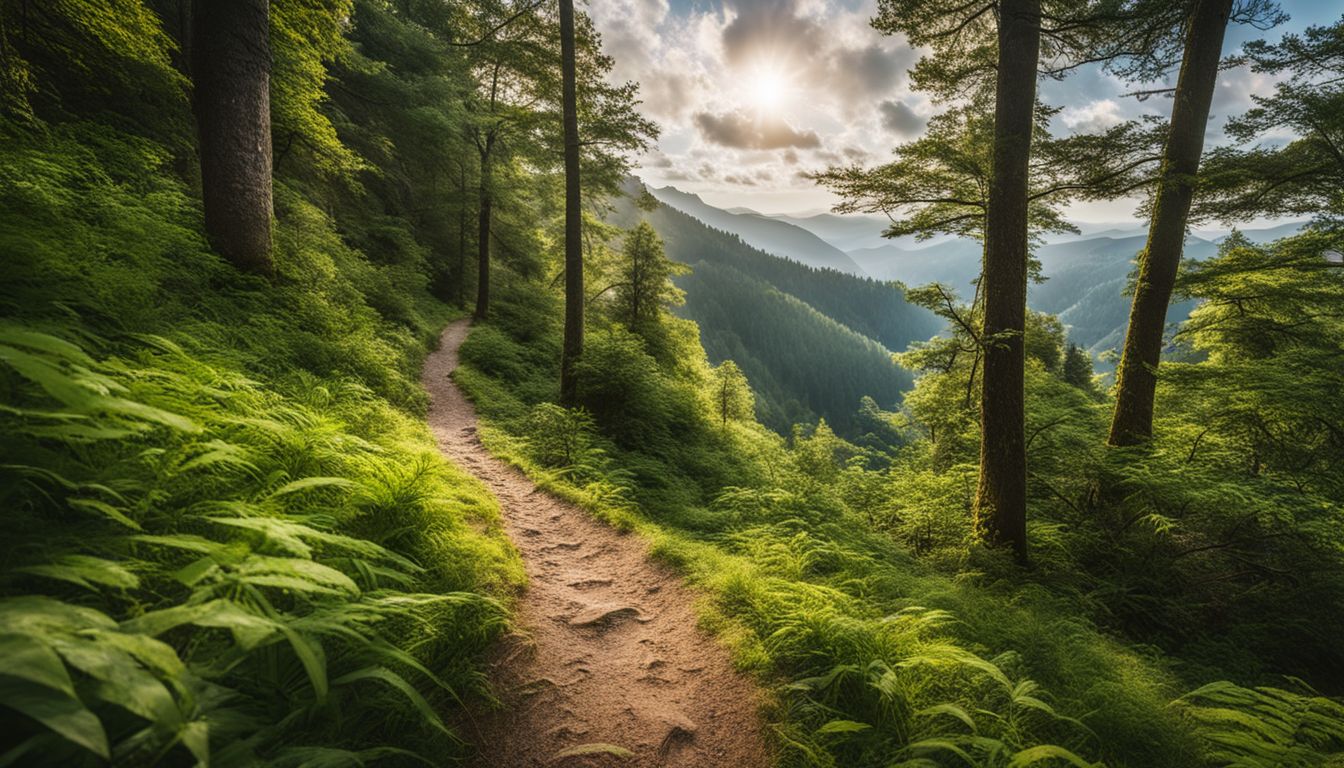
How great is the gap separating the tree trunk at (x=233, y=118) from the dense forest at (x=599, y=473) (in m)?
0.04

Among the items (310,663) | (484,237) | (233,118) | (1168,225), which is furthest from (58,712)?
(484,237)

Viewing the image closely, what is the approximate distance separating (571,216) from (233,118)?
548 cm

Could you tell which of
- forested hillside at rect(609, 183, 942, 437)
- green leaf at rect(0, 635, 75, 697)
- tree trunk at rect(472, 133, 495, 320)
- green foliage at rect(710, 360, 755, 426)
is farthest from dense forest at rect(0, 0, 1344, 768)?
forested hillside at rect(609, 183, 942, 437)

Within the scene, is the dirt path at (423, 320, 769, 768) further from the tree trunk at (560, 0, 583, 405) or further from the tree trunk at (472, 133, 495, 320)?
the tree trunk at (472, 133, 495, 320)

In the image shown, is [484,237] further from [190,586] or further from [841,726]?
[841,726]

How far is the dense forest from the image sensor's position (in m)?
1.81

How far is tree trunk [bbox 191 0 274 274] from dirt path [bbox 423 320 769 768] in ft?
17.3

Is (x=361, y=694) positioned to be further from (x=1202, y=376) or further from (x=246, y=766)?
(x=1202, y=376)

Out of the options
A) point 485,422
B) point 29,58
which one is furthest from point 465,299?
point 29,58

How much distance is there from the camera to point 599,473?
7156mm

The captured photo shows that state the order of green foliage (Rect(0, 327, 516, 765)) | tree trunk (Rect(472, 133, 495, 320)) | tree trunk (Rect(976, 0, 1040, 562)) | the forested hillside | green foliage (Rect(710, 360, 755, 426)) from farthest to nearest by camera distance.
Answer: the forested hillside → green foliage (Rect(710, 360, 755, 426)) → tree trunk (Rect(472, 133, 495, 320)) → tree trunk (Rect(976, 0, 1040, 562)) → green foliage (Rect(0, 327, 516, 765))

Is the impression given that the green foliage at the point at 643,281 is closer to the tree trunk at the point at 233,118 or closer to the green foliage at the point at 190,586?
the tree trunk at the point at 233,118

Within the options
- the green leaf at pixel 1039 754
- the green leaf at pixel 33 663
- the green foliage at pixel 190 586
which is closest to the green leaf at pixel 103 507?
the green foliage at pixel 190 586

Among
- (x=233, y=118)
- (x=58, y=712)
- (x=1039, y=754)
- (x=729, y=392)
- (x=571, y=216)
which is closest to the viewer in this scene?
(x=58, y=712)
